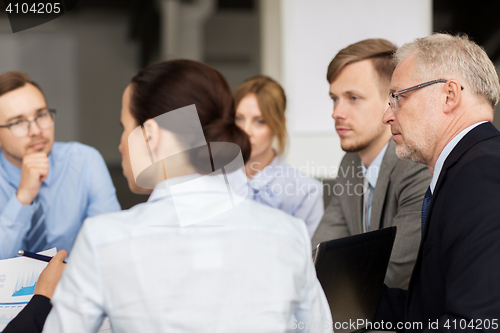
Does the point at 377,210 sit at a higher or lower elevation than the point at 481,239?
lower

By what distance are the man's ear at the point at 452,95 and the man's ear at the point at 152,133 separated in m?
0.79

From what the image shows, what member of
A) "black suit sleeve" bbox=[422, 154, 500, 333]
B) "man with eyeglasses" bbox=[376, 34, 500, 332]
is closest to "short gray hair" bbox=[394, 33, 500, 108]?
"man with eyeglasses" bbox=[376, 34, 500, 332]

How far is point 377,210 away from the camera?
1537 millimetres

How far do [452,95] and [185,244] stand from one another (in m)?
0.83

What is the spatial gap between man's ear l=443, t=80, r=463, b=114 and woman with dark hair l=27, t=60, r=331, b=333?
0.60 metres

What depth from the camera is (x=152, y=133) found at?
83cm

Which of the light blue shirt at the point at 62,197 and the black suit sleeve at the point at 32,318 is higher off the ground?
the black suit sleeve at the point at 32,318

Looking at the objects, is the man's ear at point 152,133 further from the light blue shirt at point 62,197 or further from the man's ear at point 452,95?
the light blue shirt at point 62,197

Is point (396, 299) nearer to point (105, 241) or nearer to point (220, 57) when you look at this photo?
point (105, 241)

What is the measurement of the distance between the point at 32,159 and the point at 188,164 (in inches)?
50.7

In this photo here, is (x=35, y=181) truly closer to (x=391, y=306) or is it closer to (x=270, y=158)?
(x=270, y=158)

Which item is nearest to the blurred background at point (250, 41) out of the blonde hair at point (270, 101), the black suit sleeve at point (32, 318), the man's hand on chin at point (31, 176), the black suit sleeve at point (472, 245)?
the blonde hair at point (270, 101)

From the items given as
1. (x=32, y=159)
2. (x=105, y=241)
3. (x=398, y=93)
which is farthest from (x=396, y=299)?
(x=32, y=159)

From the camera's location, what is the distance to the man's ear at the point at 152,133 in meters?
0.83
